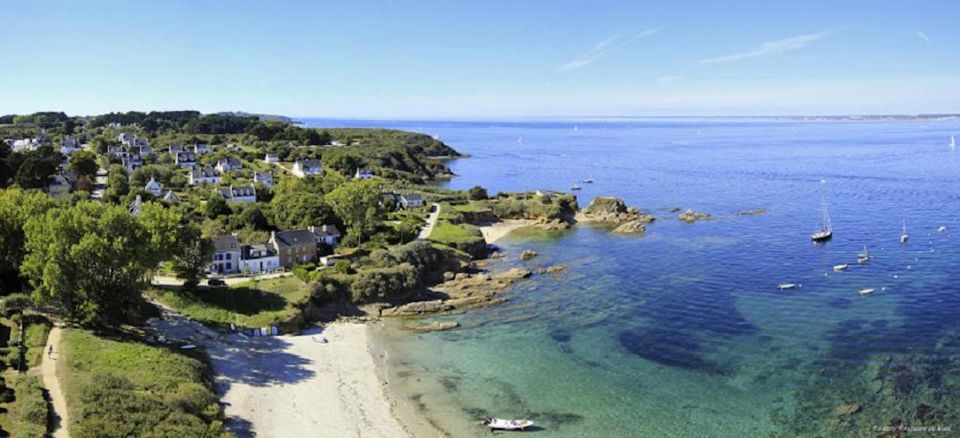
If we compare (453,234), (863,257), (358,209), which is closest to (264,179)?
(358,209)

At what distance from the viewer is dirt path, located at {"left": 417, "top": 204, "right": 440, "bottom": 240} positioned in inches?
3165

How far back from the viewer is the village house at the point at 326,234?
237 feet

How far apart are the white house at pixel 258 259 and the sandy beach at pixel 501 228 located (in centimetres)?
3155

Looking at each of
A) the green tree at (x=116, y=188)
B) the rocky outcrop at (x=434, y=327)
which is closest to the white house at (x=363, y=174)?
the green tree at (x=116, y=188)

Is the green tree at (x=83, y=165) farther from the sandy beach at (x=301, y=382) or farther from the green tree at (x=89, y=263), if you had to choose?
the sandy beach at (x=301, y=382)

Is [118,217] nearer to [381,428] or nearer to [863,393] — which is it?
[381,428]

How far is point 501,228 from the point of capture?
96.8 meters

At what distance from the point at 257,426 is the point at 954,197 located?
12122 cm

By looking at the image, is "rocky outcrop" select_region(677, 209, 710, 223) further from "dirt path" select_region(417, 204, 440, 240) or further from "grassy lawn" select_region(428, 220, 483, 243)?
"dirt path" select_region(417, 204, 440, 240)

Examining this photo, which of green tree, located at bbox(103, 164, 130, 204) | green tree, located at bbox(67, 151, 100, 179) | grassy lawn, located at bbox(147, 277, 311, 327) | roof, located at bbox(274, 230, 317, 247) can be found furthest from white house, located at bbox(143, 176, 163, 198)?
grassy lawn, located at bbox(147, 277, 311, 327)

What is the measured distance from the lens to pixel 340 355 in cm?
4600

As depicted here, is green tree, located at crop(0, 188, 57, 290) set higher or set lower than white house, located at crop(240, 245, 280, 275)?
higher

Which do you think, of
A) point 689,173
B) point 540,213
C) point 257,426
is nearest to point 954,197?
point 689,173

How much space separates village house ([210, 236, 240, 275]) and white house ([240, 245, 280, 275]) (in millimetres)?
597
